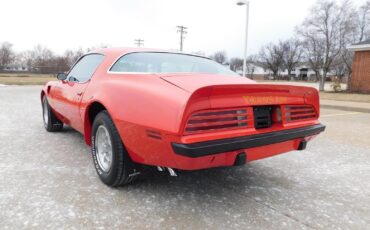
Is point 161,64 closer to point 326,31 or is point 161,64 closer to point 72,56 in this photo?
point 326,31

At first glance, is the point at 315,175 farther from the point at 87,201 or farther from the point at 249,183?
the point at 87,201

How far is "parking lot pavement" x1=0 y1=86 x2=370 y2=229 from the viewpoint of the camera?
2.39 metres

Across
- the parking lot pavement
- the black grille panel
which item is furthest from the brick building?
the black grille panel

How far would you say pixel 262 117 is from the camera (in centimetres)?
270

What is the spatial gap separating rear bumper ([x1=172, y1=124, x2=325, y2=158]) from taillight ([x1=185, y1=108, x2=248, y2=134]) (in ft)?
0.35

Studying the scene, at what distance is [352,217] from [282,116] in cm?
99

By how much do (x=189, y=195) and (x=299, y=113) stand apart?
4.28 ft

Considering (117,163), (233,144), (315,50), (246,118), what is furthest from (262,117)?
(315,50)

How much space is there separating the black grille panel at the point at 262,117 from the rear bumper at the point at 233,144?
0.10 metres

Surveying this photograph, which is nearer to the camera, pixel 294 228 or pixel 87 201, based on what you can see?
pixel 294 228

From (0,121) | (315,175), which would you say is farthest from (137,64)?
(0,121)

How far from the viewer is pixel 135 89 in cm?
267

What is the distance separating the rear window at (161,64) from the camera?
322 centimetres

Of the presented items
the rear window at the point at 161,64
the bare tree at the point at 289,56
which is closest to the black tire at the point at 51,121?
the rear window at the point at 161,64
